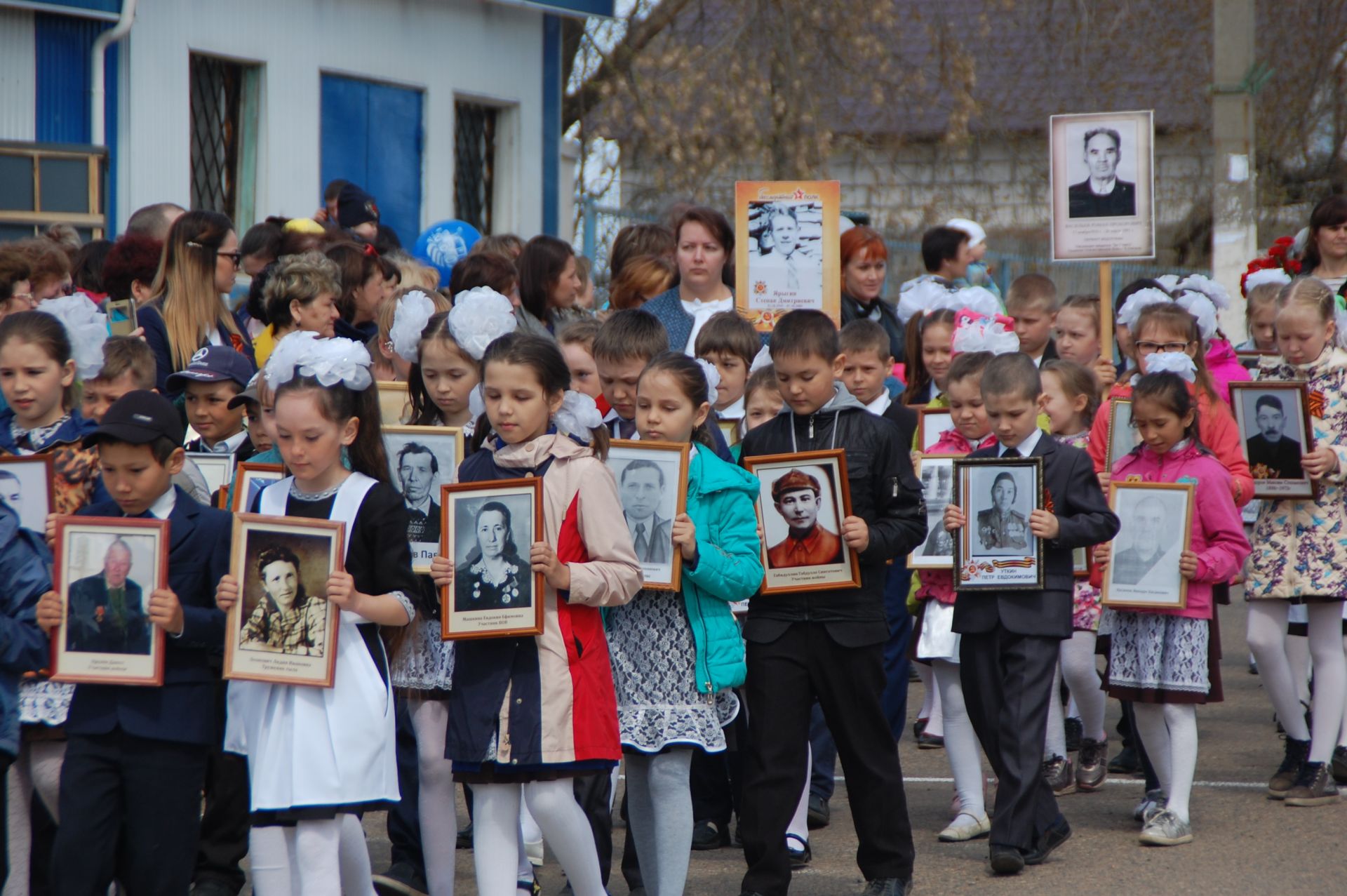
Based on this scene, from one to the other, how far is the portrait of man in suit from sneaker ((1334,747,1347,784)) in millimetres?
3678

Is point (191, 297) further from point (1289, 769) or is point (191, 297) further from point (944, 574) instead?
point (1289, 769)

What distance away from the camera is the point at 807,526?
579 centimetres

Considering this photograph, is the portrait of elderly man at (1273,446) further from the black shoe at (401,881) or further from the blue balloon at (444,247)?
the blue balloon at (444,247)

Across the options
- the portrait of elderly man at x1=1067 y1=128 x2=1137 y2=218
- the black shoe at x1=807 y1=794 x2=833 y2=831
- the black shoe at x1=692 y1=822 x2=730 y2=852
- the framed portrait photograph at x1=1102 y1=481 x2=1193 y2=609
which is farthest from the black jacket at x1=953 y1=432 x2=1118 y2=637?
the portrait of elderly man at x1=1067 y1=128 x2=1137 y2=218

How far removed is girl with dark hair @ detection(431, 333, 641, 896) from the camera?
4.88 meters

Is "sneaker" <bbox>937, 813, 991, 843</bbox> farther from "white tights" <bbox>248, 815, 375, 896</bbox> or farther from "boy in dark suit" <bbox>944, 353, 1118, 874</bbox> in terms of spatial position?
"white tights" <bbox>248, 815, 375, 896</bbox>

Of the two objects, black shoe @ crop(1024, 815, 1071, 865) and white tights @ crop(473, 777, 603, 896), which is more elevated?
white tights @ crop(473, 777, 603, 896)

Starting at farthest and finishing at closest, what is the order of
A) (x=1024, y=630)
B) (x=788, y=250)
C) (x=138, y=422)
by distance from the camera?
(x=788, y=250) → (x=1024, y=630) → (x=138, y=422)

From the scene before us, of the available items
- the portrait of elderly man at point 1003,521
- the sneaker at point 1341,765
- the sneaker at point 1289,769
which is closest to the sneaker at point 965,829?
the portrait of elderly man at point 1003,521

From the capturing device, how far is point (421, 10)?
16156 mm

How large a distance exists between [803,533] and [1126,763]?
305 centimetres

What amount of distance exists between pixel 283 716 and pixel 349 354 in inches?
40.5

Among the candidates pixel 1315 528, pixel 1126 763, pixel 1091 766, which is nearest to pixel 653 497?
pixel 1091 766

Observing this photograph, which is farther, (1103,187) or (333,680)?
(1103,187)
